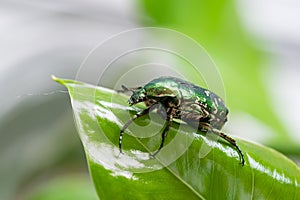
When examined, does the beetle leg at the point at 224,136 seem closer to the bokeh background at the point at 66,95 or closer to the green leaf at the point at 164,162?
the green leaf at the point at 164,162

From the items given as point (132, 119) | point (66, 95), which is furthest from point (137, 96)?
point (66, 95)

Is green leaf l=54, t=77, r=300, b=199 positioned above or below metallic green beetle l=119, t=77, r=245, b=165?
below

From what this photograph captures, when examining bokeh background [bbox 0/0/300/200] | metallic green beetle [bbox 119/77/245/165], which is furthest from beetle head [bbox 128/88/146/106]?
bokeh background [bbox 0/0/300/200]

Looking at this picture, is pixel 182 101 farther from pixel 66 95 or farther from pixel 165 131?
pixel 66 95

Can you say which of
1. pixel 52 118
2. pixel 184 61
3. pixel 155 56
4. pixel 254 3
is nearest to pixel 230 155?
pixel 184 61

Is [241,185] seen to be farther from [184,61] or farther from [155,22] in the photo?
[155,22]

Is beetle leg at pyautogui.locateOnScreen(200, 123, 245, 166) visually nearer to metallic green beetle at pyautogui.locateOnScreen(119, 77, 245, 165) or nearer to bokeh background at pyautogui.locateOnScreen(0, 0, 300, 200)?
metallic green beetle at pyautogui.locateOnScreen(119, 77, 245, 165)
